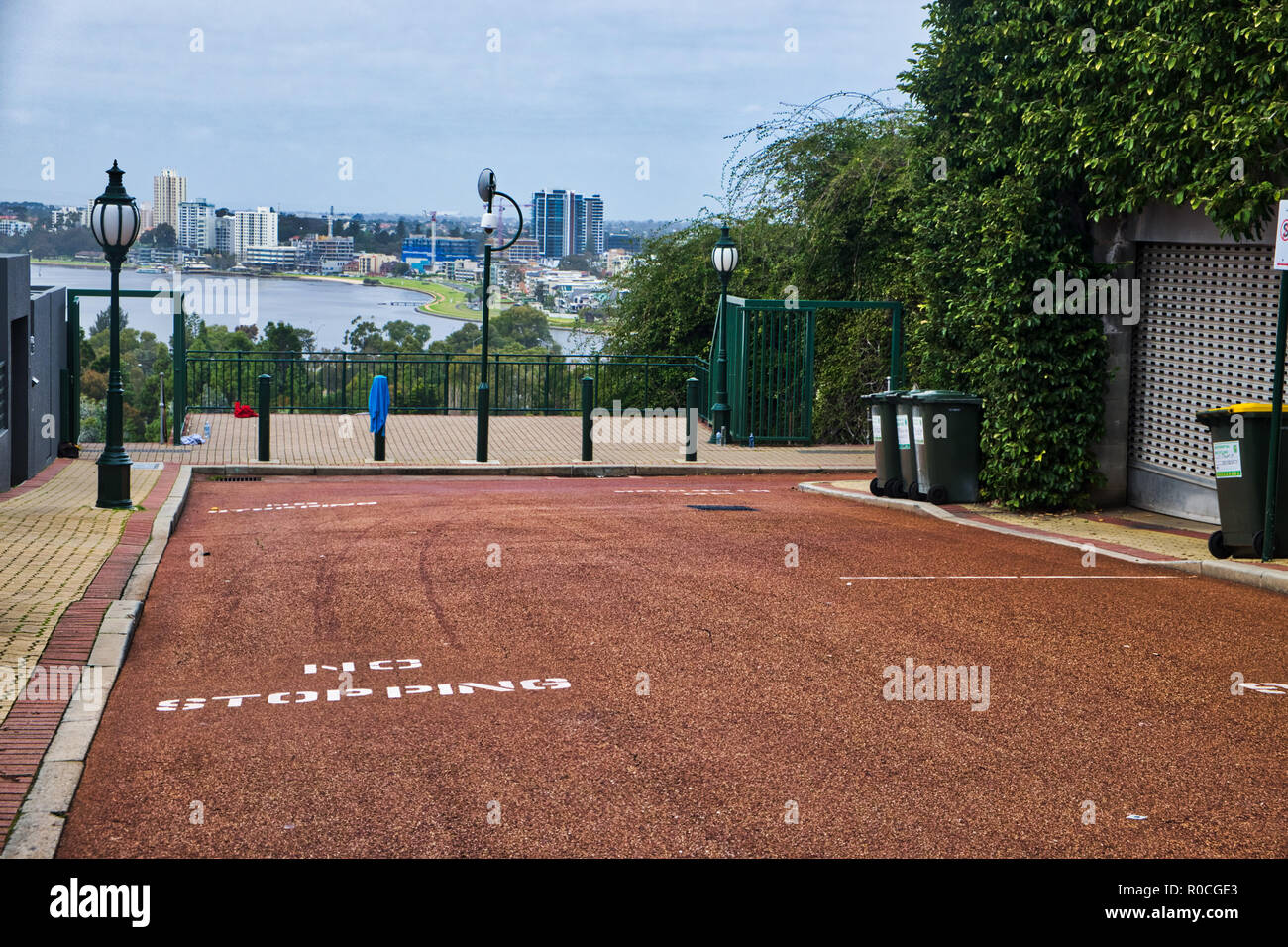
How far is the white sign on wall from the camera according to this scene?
30.7ft

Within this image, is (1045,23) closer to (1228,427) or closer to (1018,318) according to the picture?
(1018,318)

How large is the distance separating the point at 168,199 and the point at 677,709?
4753 cm

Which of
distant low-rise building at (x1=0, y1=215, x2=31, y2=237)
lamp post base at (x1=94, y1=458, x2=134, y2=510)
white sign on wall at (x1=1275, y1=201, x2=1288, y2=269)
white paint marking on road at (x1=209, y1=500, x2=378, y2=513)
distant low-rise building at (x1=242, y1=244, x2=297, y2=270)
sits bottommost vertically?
white paint marking on road at (x1=209, y1=500, x2=378, y2=513)

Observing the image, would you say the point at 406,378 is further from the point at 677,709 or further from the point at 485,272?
the point at 677,709

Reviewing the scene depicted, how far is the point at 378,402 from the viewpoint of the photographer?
1927cm

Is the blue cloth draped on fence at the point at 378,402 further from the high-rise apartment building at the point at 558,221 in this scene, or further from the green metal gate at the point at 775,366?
the high-rise apartment building at the point at 558,221

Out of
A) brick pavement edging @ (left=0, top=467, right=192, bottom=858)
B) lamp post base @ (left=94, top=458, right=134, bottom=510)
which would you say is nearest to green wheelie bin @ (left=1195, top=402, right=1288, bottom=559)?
brick pavement edging @ (left=0, top=467, right=192, bottom=858)

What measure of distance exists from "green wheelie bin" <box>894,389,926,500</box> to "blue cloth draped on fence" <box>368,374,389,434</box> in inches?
303

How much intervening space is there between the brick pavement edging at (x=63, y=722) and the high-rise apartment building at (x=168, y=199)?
133 ft

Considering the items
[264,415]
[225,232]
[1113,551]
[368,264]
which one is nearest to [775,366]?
[264,415]

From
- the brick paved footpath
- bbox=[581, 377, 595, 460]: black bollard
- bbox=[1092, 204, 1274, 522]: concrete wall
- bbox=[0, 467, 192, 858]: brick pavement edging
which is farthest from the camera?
bbox=[581, 377, 595, 460]: black bollard

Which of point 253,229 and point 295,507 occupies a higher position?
point 253,229

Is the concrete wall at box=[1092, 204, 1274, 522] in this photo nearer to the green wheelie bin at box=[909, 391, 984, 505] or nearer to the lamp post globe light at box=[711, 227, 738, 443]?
the green wheelie bin at box=[909, 391, 984, 505]

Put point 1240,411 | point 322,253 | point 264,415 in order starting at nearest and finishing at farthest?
point 1240,411 < point 264,415 < point 322,253
